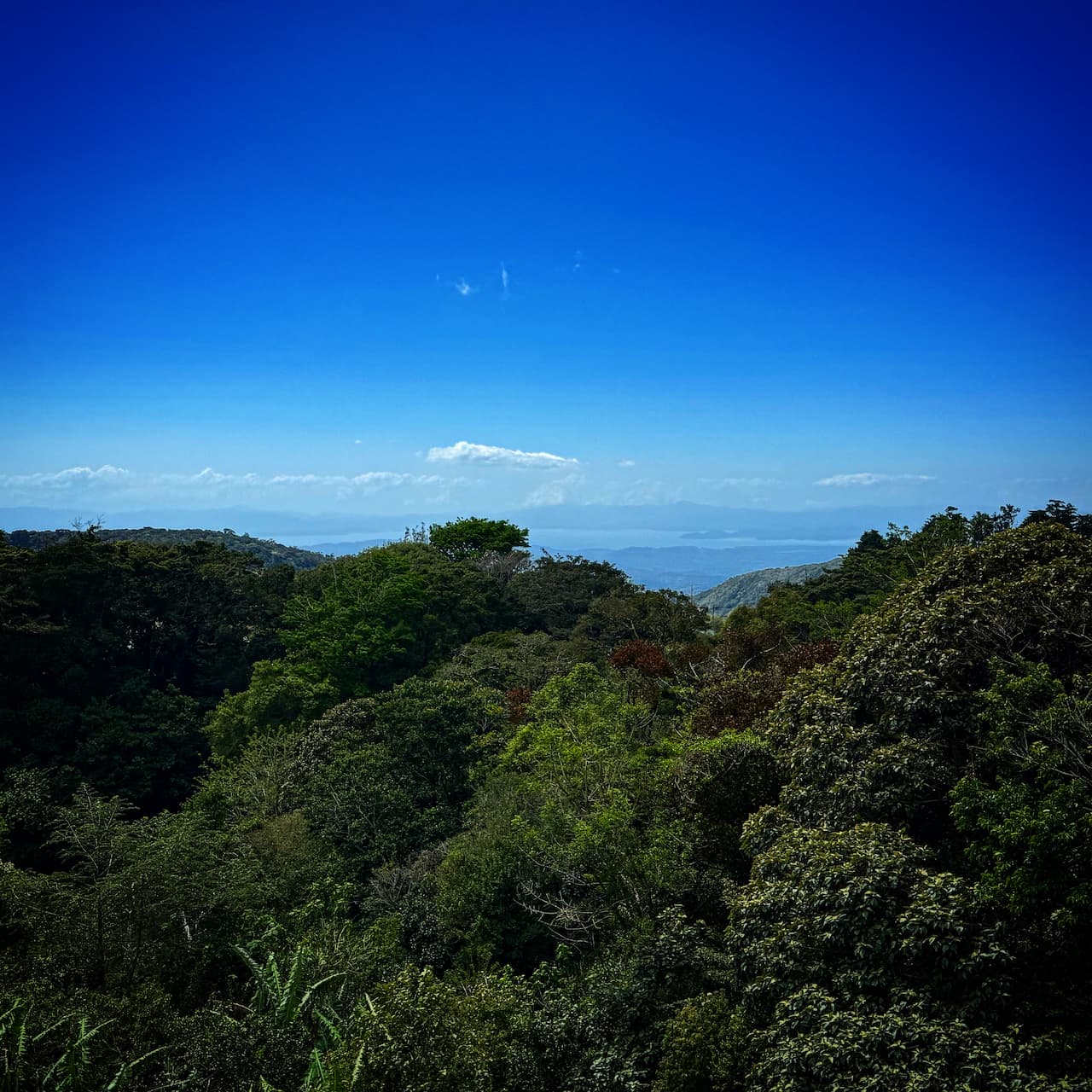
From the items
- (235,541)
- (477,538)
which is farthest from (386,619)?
(235,541)

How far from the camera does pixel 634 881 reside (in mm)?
12227

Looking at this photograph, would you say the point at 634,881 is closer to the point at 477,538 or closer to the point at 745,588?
the point at 477,538

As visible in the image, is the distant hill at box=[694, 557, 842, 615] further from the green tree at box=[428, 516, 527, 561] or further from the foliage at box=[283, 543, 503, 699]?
the foliage at box=[283, 543, 503, 699]

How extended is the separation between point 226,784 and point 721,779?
15.7m

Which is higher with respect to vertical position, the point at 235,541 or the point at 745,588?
the point at 235,541

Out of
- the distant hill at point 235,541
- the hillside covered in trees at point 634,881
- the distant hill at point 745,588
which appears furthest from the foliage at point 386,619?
the distant hill at point 745,588

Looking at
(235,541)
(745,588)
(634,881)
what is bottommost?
(745,588)

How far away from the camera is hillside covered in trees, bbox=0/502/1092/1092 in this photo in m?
6.98

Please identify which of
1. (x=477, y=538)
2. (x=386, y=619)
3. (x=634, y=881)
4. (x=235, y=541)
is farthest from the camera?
(x=235, y=541)

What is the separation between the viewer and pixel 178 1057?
8.76m

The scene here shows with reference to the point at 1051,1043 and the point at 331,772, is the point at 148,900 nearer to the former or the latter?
the point at 331,772

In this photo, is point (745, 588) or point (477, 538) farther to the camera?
point (745, 588)

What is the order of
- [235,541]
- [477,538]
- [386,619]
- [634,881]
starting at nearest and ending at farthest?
[634,881] < [386,619] < [477,538] < [235,541]

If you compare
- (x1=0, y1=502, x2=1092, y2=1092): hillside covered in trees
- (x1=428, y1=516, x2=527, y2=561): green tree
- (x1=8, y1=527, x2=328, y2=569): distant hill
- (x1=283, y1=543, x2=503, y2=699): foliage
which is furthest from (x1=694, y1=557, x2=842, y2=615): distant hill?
(x1=0, y1=502, x2=1092, y2=1092): hillside covered in trees
